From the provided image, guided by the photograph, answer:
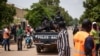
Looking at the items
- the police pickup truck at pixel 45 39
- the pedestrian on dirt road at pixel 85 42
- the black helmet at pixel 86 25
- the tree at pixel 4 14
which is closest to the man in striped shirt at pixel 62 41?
the pedestrian on dirt road at pixel 85 42

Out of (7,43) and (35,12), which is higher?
(35,12)

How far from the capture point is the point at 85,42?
6.64m

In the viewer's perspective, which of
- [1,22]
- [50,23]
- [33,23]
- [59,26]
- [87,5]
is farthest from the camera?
[87,5]

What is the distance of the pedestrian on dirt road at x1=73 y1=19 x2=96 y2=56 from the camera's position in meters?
6.58

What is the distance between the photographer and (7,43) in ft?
74.7

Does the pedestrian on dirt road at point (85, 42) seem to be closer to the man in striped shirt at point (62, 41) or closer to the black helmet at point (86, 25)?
the black helmet at point (86, 25)

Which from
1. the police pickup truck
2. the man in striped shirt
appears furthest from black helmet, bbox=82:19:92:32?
the police pickup truck

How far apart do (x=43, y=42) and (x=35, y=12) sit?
877 inches

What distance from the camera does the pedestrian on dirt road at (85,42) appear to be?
658cm

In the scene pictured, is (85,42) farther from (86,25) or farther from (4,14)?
(4,14)

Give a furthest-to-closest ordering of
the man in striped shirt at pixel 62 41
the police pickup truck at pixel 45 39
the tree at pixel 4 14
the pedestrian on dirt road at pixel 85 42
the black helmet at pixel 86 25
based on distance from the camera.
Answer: the tree at pixel 4 14, the police pickup truck at pixel 45 39, the man in striped shirt at pixel 62 41, the black helmet at pixel 86 25, the pedestrian on dirt road at pixel 85 42

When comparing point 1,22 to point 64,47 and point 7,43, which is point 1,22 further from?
point 64,47

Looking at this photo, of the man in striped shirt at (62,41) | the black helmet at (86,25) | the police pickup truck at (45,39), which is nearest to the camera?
the black helmet at (86,25)

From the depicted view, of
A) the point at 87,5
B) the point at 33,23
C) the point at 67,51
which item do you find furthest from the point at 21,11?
the point at 67,51
